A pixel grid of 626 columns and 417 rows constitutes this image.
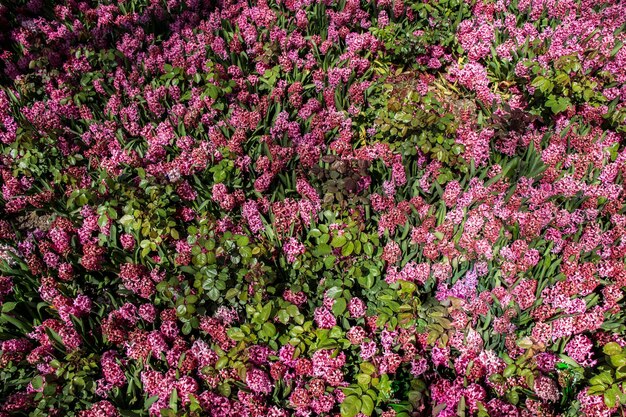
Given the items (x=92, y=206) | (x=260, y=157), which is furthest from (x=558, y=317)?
(x=92, y=206)

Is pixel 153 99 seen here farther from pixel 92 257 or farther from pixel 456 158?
pixel 456 158

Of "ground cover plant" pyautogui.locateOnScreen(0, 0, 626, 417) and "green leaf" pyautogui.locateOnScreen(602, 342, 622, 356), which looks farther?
"ground cover plant" pyautogui.locateOnScreen(0, 0, 626, 417)

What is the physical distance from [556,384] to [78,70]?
474 cm

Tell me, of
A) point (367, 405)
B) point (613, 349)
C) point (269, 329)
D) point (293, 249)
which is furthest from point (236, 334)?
point (613, 349)

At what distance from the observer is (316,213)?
3.51m

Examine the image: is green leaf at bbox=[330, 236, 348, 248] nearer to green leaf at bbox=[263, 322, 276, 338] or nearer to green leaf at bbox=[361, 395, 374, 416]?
green leaf at bbox=[263, 322, 276, 338]

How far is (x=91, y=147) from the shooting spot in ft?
13.5

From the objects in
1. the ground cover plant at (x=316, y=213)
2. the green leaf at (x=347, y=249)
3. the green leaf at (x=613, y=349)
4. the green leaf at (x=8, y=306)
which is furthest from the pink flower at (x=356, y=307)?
the green leaf at (x=8, y=306)

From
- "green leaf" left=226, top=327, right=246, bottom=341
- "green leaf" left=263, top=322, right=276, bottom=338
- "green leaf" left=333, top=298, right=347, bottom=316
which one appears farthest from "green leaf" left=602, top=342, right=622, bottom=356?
"green leaf" left=226, top=327, right=246, bottom=341

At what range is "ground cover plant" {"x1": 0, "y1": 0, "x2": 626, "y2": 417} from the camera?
2.80 m

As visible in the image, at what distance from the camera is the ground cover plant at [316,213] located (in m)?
2.80

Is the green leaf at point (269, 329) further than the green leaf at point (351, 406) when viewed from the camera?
Yes

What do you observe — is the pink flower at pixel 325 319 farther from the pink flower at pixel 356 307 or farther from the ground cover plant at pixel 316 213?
the pink flower at pixel 356 307

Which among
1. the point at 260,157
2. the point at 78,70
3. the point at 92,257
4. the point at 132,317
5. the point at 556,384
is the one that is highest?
the point at 78,70
